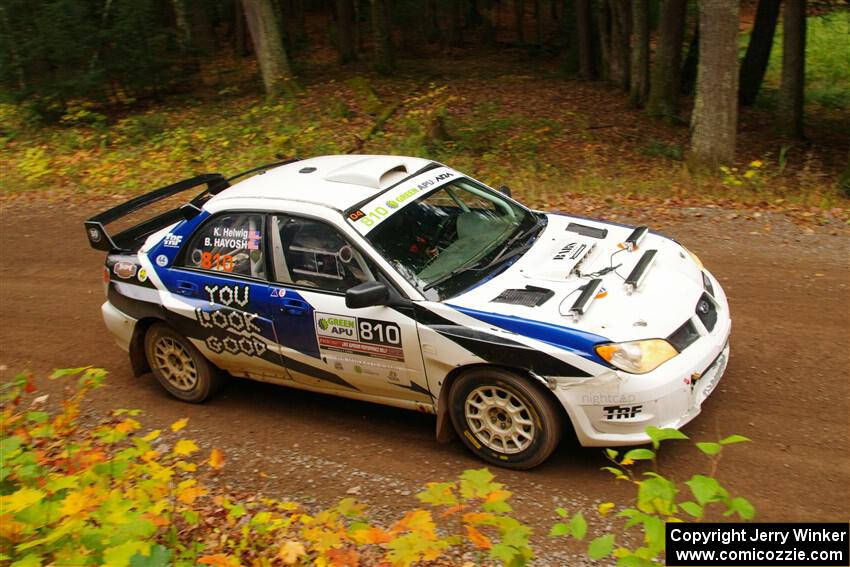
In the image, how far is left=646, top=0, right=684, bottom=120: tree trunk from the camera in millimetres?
14711

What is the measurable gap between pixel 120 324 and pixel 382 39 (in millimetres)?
14162

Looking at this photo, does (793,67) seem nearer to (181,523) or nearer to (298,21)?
(181,523)

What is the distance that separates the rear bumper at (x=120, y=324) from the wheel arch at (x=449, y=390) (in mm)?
2994

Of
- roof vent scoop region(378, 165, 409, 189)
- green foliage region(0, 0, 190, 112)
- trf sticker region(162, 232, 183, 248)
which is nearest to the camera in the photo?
roof vent scoop region(378, 165, 409, 189)

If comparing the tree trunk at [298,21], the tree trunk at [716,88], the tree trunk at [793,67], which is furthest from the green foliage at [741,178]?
the tree trunk at [298,21]

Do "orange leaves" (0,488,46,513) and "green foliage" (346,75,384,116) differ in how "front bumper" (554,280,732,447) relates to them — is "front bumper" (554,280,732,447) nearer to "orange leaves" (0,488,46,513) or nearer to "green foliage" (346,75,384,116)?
"orange leaves" (0,488,46,513)

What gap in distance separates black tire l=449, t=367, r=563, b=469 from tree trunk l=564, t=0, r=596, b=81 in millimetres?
15677

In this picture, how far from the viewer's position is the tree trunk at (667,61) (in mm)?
14711

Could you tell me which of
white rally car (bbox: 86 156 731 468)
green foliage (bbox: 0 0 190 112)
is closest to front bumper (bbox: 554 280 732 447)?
Result: white rally car (bbox: 86 156 731 468)

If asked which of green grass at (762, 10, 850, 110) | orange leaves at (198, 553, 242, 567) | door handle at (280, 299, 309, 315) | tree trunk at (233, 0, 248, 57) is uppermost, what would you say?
tree trunk at (233, 0, 248, 57)

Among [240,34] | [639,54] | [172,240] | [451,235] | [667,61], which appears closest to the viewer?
[451,235]

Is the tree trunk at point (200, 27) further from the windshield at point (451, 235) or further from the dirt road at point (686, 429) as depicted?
the windshield at point (451, 235)

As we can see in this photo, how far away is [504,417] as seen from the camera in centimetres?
495

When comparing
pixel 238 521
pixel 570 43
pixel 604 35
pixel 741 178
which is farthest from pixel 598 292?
pixel 570 43
